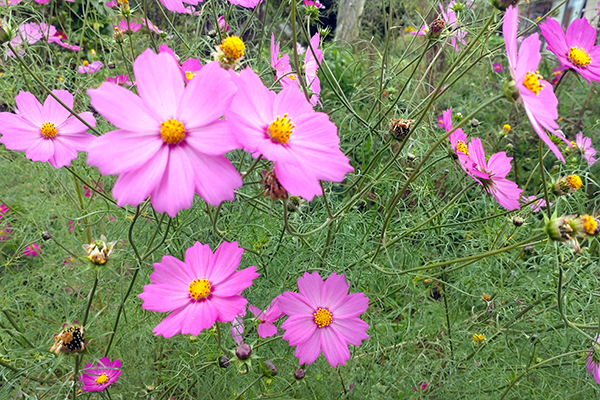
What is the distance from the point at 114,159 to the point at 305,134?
0.22m

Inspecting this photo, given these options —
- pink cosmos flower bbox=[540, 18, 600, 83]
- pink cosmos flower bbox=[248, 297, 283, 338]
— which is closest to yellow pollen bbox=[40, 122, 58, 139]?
pink cosmos flower bbox=[248, 297, 283, 338]

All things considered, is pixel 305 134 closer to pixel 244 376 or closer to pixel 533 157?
pixel 244 376

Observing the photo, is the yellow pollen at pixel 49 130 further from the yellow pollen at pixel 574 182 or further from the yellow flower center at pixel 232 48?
the yellow pollen at pixel 574 182

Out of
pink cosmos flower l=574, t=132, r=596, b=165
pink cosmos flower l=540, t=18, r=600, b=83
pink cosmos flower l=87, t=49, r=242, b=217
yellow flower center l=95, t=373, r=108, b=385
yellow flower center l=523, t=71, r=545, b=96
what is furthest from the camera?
pink cosmos flower l=574, t=132, r=596, b=165

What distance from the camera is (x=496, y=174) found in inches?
29.5

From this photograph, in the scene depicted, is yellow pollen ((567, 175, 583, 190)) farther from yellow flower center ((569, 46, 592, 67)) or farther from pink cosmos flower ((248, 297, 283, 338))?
pink cosmos flower ((248, 297, 283, 338))

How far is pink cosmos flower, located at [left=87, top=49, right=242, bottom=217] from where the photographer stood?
15.7 inches

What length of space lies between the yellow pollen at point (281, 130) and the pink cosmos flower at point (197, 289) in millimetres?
170

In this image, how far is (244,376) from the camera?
0.84 m

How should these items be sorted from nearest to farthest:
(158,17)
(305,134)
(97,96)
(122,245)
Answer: (97,96) < (305,134) < (122,245) < (158,17)

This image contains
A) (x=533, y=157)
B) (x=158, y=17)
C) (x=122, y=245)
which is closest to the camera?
(x=122, y=245)

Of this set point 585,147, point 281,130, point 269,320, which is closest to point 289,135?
point 281,130

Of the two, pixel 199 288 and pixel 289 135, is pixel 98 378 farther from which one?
pixel 289 135

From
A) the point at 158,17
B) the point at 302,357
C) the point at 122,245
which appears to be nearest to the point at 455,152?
the point at 302,357
